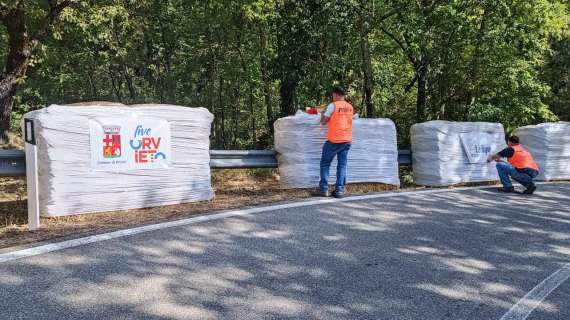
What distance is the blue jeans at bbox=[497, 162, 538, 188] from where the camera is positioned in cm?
846

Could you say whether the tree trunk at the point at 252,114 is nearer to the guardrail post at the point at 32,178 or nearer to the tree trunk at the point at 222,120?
the tree trunk at the point at 222,120

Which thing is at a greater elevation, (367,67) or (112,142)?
(367,67)

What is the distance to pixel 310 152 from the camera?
7891mm

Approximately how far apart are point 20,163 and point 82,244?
1.95 m

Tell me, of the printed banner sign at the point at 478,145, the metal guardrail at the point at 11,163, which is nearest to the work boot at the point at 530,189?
the printed banner sign at the point at 478,145

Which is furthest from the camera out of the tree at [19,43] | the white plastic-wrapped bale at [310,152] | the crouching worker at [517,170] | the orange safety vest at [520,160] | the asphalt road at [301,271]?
the tree at [19,43]

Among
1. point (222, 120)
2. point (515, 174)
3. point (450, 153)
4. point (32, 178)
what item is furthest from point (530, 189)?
point (222, 120)

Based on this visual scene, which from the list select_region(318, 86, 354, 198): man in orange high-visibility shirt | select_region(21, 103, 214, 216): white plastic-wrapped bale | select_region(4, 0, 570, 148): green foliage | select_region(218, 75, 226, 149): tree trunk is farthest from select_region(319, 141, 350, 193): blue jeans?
select_region(218, 75, 226, 149): tree trunk

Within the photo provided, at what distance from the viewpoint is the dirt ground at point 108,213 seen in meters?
4.76

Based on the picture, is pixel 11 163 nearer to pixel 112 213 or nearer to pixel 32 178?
pixel 32 178

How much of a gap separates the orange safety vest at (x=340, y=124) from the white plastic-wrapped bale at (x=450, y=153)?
8.80 feet

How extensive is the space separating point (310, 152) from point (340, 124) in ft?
2.80

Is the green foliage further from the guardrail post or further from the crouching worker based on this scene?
the guardrail post

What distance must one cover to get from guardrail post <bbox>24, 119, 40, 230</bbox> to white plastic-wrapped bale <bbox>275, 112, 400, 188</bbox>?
3.85 metres
